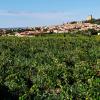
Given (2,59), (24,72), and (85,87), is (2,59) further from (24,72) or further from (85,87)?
(85,87)

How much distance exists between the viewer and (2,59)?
2156 cm

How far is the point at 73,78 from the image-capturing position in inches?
717

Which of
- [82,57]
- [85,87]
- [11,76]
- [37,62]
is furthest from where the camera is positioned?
[82,57]

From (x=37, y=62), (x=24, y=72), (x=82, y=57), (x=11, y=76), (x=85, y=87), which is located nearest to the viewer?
(x=85, y=87)

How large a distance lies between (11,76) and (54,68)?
8.08 feet

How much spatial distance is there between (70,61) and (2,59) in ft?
13.3

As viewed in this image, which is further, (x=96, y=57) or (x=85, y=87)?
(x=96, y=57)

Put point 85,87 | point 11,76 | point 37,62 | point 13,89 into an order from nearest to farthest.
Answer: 1. point 85,87
2. point 13,89
3. point 11,76
4. point 37,62

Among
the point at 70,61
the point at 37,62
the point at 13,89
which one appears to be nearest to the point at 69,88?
the point at 13,89

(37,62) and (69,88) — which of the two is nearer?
(69,88)

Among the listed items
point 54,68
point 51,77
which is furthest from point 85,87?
point 54,68

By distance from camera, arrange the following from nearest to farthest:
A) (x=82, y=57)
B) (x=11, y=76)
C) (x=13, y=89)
Result: (x=13, y=89) < (x=11, y=76) < (x=82, y=57)

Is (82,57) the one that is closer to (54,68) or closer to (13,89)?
(54,68)

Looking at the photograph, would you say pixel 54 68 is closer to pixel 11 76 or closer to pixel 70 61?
pixel 11 76
